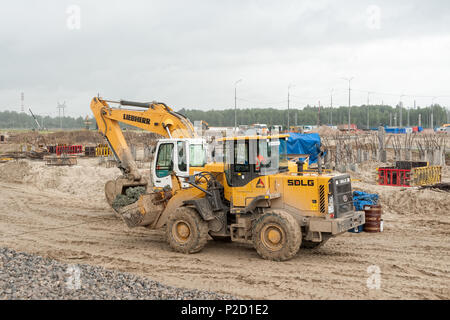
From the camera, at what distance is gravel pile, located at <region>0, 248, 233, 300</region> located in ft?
22.9

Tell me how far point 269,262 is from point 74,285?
415 centimetres

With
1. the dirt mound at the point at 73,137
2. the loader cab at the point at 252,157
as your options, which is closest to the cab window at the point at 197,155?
the loader cab at the point at 252,157

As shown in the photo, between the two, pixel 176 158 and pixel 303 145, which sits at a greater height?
pixel 303 145

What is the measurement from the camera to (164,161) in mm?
13594

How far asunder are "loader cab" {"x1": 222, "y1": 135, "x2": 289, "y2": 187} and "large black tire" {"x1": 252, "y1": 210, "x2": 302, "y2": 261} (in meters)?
1.00

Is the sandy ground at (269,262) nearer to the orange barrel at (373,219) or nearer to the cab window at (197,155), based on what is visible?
the orange barrel at (373,219)

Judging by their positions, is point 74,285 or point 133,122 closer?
point 74,285

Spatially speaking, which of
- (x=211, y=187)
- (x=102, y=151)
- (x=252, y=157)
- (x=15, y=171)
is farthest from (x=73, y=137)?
(x=252, y=157)

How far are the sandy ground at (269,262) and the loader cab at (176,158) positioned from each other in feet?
5.70

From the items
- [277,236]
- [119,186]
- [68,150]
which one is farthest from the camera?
[68,150]

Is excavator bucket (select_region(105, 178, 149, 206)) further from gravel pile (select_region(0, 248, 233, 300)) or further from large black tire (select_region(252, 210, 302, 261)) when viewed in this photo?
gravel pile (select_region(0, 248, 233, 300))

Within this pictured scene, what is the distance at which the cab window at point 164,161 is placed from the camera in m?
13.4

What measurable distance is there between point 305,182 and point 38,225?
29.3 ft

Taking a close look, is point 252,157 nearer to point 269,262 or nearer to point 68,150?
point 269,262
